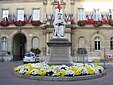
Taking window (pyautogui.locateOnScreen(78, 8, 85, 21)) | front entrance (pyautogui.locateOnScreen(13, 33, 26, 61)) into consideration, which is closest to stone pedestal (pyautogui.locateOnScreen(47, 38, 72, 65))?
window (pyautogui.locateOnScreen(78, 8, 85, 21))

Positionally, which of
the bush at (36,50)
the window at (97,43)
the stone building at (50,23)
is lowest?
the bush at (36,50)

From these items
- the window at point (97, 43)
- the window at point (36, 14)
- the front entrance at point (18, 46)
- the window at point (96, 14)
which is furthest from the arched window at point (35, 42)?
the window at point (96, 14)

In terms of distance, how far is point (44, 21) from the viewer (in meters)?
38.8

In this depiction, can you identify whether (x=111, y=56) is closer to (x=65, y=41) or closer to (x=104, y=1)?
(x=104, y=1)

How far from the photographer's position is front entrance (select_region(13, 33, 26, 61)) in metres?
40.4

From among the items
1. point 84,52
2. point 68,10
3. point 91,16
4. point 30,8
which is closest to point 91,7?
point 91,16

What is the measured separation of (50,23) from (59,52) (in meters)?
19.8

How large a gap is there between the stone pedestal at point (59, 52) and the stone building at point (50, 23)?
62.4ft

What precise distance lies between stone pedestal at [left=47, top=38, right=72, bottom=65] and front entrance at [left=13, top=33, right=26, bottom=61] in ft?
75.9

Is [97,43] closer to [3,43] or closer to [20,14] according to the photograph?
[20,14]

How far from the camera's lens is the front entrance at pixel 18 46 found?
40.4 metres

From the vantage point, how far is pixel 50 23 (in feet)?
121

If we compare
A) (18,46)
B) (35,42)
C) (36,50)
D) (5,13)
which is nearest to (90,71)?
(36,50)

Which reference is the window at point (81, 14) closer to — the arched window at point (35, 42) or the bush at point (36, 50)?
the arched window at point (35, 42)
